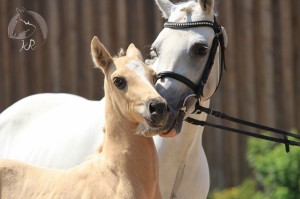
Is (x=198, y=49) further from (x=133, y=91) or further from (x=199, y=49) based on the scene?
(x=133, y=91)

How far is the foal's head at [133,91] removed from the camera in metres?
4.75

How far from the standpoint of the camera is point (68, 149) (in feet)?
20.9

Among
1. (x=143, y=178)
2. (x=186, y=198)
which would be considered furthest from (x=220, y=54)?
(x=143, y=178)

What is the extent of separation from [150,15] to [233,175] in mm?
1913

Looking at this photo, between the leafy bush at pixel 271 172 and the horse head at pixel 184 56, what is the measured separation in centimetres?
333

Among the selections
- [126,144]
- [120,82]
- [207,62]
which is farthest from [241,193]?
[120,82]

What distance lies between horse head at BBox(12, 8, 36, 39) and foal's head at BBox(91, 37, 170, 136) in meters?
4.55

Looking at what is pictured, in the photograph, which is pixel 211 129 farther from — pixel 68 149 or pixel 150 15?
pixel 68 149

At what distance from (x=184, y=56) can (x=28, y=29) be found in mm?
4456

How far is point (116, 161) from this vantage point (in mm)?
5012

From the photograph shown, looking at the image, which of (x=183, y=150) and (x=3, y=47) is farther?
(x=3, y=47)

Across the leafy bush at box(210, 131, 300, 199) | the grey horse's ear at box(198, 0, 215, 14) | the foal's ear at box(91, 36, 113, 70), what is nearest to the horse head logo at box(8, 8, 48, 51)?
the leafy bush at box(210, 131, 300, 199)

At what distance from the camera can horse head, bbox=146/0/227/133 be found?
5555 millimetres

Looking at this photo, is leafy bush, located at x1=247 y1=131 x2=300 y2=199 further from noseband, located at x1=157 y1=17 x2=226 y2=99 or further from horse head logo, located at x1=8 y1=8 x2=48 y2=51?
noseband, located at x1=157 y1=17 x2=226 y2=99
